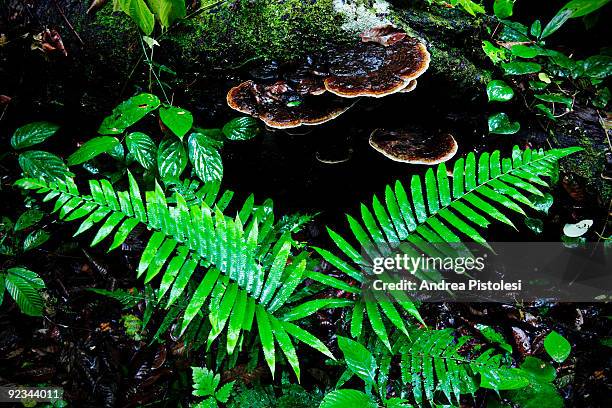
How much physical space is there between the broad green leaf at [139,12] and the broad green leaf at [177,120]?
0.58 m

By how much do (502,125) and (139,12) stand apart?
9.26ft

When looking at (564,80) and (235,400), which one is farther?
(564,80)

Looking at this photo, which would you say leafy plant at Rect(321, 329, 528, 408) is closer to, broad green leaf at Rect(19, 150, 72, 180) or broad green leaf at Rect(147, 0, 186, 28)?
broad green leaf at Rect(19, 150, 72, 180)

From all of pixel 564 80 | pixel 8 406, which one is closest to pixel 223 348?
pixel 8 406

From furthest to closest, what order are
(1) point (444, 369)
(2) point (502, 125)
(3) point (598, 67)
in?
1. (3) point (598, 67)
2. (2) point (502, 125)
3. (1) point (444, 369)

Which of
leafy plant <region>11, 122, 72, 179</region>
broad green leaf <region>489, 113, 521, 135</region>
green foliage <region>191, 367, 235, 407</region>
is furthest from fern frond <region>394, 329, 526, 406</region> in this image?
leafy plant <region>11, 122, 72, 179</region>

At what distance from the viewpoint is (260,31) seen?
3139mm

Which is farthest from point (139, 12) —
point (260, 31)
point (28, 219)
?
point (28, 219)

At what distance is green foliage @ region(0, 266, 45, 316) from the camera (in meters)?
2.64

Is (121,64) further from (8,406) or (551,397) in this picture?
(551,397)

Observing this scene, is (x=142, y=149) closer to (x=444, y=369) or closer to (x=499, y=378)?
(x=444, y=369)

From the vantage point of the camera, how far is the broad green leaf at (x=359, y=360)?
6.62 feet

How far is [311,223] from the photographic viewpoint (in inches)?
145

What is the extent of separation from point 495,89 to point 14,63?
382 centimetres
